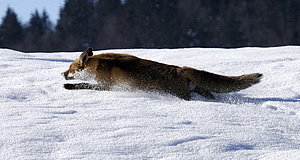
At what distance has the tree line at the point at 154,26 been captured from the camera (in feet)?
155

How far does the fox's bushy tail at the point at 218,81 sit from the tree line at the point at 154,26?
41.5 m

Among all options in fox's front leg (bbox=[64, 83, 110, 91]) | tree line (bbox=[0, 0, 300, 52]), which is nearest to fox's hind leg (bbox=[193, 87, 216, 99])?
fox's front leg (bbox=[64, 83, 110, 91])

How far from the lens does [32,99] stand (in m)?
4.81

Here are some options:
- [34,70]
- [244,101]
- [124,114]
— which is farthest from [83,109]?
[34,70]

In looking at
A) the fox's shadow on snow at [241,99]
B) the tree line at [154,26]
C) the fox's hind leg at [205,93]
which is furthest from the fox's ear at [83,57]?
the tree line at [154,26]

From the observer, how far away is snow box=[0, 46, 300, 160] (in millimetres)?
3168

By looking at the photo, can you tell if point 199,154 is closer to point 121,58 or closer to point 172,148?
point 172,148

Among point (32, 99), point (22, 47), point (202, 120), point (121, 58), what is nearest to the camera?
point (202, 120)

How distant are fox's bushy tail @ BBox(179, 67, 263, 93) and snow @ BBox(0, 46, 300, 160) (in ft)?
0.39

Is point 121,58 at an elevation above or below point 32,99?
above

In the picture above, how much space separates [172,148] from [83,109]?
1.31m

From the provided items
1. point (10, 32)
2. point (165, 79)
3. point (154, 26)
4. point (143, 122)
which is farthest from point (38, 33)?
point (143, 122)

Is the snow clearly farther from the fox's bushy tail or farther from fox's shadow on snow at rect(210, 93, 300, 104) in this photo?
the fox's bushy tail

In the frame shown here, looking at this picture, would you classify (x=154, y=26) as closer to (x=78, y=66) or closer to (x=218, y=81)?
(x=78, y=66)
